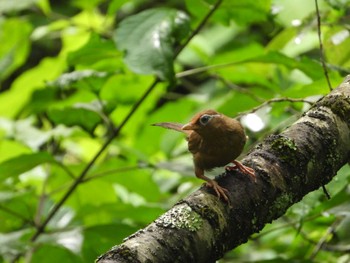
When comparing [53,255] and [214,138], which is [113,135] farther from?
[214,138]

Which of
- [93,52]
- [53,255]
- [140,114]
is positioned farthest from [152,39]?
[140,114]

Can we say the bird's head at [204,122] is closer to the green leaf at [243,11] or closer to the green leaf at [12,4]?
the green leaf at [243,11]

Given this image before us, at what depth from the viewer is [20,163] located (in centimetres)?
204

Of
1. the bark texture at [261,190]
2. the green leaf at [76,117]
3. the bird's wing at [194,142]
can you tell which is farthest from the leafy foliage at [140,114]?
the bark texture at [261,190]

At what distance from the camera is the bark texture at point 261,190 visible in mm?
1091

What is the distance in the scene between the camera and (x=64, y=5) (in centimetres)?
699

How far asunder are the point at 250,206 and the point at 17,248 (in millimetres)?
971

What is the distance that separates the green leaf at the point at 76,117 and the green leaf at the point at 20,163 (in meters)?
0.12

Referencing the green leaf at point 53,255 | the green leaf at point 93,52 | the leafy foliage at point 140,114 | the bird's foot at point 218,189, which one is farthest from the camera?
the green leaf at point 53,255

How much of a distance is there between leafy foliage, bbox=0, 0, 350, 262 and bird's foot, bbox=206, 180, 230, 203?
17.4 inches

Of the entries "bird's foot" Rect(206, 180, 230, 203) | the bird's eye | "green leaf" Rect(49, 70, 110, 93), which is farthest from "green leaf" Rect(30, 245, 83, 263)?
"bird's foot" Rect(206, 180, 230, 203)

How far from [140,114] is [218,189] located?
188cm

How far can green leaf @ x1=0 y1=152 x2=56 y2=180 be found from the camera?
2.01m

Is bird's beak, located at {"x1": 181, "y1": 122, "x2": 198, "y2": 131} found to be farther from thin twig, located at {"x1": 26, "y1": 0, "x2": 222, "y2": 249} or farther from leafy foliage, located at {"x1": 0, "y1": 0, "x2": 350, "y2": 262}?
thin twig, located at {"x1": 26, "y1": 0, "x2": 222, "y2": 249}
